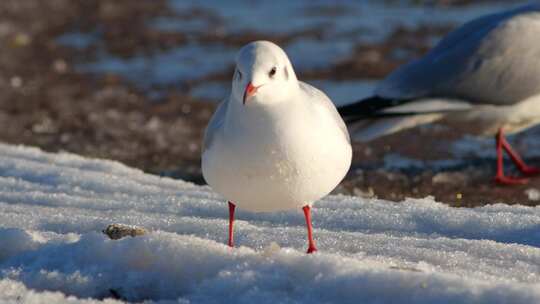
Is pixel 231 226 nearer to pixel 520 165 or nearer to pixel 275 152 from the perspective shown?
pixel 275 152

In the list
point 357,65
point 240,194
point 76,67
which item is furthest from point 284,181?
point 76,67

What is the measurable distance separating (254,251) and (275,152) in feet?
1.11

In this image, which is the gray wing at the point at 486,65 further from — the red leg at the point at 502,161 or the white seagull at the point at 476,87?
the red leg at the point at 502,161

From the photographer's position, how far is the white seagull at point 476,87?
662cm

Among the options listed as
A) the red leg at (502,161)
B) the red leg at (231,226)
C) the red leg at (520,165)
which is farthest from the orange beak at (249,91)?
the red leg at (520,165)

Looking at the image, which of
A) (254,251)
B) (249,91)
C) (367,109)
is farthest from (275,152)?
(367,109)

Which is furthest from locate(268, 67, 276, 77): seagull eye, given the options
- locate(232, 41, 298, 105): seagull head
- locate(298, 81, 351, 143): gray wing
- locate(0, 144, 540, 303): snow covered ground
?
locate(0, 144, 540, 303): snow covered ground

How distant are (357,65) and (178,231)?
5.54 m

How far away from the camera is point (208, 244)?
3.45 meters

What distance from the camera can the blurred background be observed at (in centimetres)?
685

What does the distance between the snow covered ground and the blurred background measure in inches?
60.8

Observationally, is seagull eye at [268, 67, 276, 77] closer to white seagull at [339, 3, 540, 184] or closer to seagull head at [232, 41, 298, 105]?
seagull head at [232, 41, 298, 105]

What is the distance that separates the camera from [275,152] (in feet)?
11.1

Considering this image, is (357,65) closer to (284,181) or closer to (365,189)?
(365,189)
